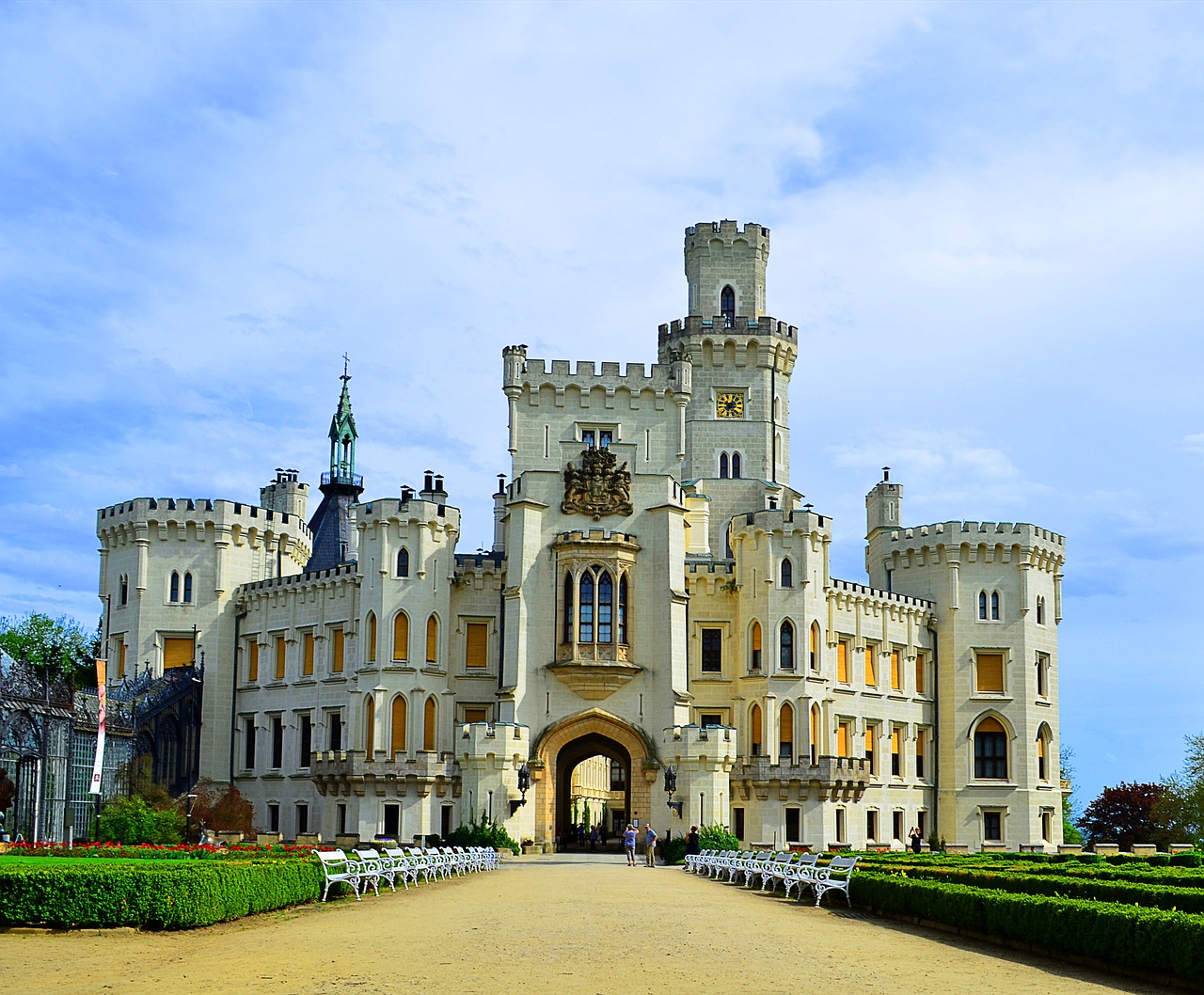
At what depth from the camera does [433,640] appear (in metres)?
67.1

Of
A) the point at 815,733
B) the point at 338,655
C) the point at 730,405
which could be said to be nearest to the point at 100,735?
the point at 338,655

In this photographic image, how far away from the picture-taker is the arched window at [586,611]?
63656 millimetres

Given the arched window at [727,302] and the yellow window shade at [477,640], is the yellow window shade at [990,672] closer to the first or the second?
the arched window at [727,302]

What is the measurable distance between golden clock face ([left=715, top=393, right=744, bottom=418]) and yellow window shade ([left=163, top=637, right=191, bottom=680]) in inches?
1110

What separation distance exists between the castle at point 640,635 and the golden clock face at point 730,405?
0.11 m

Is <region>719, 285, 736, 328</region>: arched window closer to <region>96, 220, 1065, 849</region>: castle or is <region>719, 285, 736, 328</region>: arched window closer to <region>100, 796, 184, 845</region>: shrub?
<region>96, 220, 1065, 849</region>: castle

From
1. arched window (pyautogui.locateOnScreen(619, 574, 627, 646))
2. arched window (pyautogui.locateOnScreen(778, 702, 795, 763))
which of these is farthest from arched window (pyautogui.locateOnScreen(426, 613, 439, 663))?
arched window (pyautogui.locateOnScreen(778, 702, 795, 763))

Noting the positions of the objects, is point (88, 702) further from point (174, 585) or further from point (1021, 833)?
point (1021, 833)

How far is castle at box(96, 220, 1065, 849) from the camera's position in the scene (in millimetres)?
63500

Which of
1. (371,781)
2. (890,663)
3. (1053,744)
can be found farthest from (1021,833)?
(371,781)

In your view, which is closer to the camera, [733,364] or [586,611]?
[586,611]

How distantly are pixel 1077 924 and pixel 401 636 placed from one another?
4723 cm

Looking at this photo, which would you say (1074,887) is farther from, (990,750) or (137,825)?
Answer: (990,750)

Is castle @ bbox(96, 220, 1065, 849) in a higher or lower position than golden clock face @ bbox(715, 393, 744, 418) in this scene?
lower
